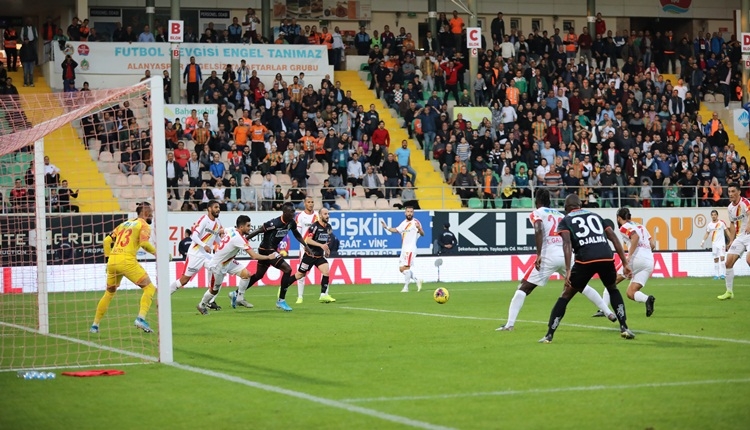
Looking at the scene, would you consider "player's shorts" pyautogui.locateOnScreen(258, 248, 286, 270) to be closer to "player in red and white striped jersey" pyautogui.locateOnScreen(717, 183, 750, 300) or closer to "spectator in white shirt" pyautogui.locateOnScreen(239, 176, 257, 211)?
"player in red and white striped jersey" pyautogui.locateOnScreen(717, 183, 750, 300)

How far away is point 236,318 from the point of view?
21.1 metres

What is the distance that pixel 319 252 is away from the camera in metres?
25.5

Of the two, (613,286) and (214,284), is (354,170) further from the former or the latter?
(613,286)

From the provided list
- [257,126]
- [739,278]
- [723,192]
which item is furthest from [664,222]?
[257,126]

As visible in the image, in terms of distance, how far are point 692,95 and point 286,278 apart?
29.0m

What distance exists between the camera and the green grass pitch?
973 centimetres

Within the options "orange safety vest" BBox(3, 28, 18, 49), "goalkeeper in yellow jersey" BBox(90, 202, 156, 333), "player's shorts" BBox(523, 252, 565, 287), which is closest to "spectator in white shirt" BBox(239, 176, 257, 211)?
"orange safety vest" BBox(3, 28, 18, 49)

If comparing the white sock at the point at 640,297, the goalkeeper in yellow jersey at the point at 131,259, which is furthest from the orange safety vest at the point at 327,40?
the goalkeeper in yellow jersey at the point at 131,259

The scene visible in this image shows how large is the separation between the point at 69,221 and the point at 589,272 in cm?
2087

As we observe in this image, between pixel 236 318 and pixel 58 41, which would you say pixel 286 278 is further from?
pixel 58 41

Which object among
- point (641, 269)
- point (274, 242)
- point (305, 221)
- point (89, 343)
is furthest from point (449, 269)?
point (89, 343)

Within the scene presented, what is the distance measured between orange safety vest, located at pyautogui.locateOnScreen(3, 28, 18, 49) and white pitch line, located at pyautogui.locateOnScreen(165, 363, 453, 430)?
2959cm

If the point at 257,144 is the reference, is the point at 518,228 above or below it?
below

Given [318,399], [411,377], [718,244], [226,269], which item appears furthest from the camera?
[718,244]
